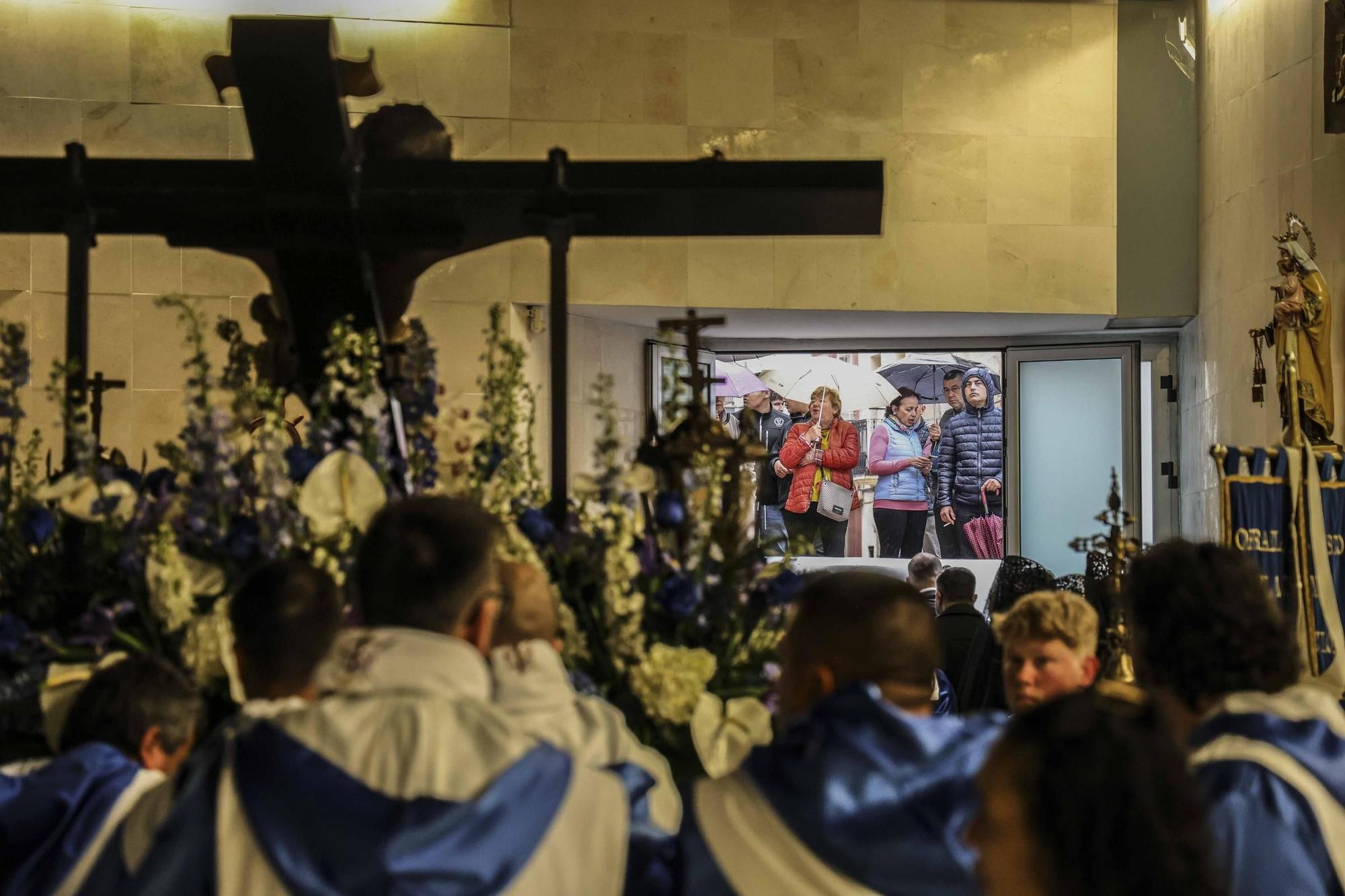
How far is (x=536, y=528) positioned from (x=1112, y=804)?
163cm

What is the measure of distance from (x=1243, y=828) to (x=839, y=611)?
0.64 m

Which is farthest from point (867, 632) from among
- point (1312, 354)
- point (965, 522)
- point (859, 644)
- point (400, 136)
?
point (965, 522)

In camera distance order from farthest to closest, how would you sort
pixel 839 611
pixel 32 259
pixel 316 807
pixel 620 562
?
pixel 32 259 → pixel 620 562 → pixel 839 611 → pixel 316 807

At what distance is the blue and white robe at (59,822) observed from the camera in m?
2.30

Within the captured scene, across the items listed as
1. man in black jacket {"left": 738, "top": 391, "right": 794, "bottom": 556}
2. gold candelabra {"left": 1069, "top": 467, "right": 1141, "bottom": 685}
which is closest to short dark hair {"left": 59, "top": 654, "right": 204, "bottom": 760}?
gold candelabra {"left": 1069, "top": 467, "right": 1141, "bottom": 685}

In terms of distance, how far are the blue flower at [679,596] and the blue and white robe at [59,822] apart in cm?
89

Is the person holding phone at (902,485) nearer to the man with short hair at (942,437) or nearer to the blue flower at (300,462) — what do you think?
the man with short hair at (942,437)

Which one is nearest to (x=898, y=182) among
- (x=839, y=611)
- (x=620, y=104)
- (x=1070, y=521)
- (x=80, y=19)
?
(x=620, y=104)

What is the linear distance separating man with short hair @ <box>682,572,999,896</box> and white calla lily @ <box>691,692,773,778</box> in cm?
55

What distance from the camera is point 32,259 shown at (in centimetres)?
Answer: 840

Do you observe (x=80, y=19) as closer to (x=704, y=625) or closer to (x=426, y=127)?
(x=426, y=127)

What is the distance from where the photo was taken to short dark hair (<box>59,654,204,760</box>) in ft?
8.12

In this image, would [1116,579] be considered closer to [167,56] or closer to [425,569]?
[425,569]

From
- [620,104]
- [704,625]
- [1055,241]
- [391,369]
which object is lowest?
[704,625]
